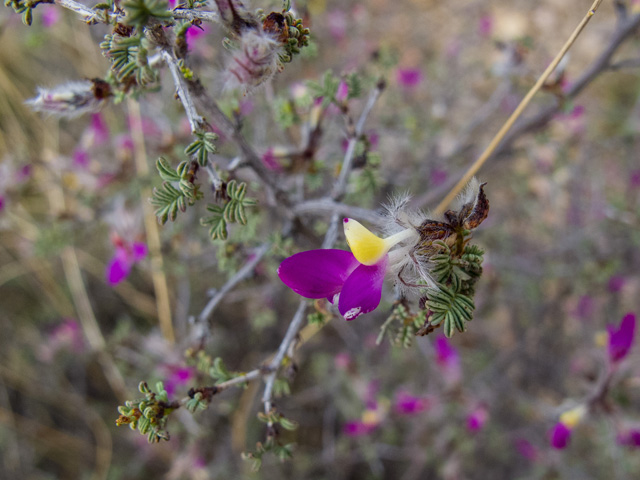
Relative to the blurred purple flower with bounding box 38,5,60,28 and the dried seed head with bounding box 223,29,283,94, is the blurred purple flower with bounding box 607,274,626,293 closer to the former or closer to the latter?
the dried seed head with bounding box 223,29,283,94

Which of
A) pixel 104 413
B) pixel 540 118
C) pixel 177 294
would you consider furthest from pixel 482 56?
pixel 104 413

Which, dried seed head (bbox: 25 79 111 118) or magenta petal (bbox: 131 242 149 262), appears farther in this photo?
magenta petal (bbox: 131 242 149 262)

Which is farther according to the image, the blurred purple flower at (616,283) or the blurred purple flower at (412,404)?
the blurred purple flower at (616,283)

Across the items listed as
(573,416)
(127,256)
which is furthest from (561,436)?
(127,256)

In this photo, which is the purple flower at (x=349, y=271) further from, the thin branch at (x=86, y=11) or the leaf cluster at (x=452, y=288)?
the thin branch at (x=86, y=11)

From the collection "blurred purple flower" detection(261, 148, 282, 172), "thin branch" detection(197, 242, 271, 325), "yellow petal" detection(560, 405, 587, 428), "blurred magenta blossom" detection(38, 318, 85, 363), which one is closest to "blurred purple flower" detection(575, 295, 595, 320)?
"yellow petal" detection(560, 405, 587, 428)

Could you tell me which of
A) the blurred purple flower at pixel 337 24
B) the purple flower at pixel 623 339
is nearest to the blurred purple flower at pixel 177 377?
the purple flower at pixel 623 339

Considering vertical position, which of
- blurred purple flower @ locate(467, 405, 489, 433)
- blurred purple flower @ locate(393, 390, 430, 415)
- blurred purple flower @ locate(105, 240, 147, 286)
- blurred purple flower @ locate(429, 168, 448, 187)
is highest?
blurred purple flower @ locate(105, 240, 147, 286)

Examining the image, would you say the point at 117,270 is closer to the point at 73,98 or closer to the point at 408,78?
the point at 73,98

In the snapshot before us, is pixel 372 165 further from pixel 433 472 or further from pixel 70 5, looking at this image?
pixel 433 472
